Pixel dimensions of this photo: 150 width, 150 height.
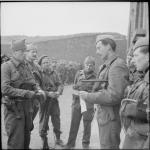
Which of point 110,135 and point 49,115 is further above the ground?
point 49,115

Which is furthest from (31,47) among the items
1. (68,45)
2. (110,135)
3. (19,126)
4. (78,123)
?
(110,135)

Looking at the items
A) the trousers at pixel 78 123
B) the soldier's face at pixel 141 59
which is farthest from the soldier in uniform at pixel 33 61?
the soldier's face at pixel 141 59

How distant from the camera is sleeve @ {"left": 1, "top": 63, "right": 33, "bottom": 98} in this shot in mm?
3178

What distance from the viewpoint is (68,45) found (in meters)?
3.33

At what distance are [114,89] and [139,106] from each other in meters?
0.43

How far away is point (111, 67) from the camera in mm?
2920

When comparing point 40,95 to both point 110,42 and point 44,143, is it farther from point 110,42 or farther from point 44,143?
point 110,42

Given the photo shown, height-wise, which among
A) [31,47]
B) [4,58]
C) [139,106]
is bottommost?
[139,106]

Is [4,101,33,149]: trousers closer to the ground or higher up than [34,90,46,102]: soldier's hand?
closer to the ground

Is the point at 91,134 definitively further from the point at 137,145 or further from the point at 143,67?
the point at 143,67

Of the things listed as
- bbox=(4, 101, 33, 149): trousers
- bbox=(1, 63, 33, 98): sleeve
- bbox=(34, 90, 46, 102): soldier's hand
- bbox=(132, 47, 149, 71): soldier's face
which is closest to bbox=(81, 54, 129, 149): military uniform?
bbox=(132, 47, 149, 71): soldier's face

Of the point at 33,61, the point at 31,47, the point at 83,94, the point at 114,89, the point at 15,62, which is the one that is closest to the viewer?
the point at 114,89

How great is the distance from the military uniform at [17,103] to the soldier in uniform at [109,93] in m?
0.77

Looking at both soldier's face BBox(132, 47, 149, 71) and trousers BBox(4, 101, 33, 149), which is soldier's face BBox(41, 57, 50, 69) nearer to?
trousers BBox(4, 101, 33, 149)
